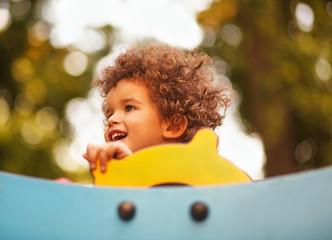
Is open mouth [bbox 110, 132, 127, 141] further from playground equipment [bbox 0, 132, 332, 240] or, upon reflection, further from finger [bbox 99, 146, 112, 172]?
playground equipment [bbox 0, 132, 332, 240]

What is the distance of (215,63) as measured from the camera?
6.38 metres

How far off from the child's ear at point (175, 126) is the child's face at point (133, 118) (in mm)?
24

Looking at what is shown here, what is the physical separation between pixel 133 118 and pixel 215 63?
4831 millimetres

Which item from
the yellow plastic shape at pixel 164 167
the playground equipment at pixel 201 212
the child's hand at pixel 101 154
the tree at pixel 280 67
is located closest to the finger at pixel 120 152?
the child's hand at pixel 101 154

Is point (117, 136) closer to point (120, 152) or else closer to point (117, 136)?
point (117, 136)

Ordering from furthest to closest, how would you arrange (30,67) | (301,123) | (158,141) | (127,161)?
1. (30,67)
2. (301,123)
3. (158,141)
4. (127,161)

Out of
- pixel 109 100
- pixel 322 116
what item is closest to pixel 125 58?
pixel 109 100

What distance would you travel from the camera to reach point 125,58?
2080 millimetres

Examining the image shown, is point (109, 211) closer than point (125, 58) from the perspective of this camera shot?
Yes

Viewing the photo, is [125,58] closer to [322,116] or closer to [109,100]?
[109,100]

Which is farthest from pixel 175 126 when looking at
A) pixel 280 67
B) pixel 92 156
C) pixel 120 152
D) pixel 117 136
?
pixel 280 67

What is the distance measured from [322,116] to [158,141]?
4.37m

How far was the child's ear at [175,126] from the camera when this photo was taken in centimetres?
176

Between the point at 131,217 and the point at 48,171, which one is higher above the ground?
the point at 48,171
